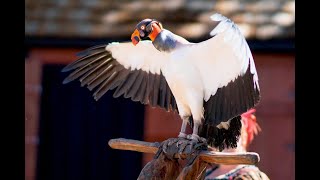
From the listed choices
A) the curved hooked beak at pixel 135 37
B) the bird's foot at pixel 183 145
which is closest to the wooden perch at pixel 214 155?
the bird's foot at pixel 183 145

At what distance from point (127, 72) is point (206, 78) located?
1.27ft

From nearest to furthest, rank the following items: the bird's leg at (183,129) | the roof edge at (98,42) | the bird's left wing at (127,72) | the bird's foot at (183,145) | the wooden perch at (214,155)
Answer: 1. the wooden perch at (214,155)
2. the bird's foot at (183,145)
3. the bird's leg at (183,129)
4. the bird's left wing at (127,72)
5. the roof edge at (98,42)

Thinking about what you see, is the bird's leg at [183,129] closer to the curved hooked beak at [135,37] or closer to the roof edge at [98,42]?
the curved hooked beak at [135,37]

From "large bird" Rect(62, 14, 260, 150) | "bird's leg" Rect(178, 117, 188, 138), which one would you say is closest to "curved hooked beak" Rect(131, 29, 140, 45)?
"large bird" Rect(62, 14, 260, 150)

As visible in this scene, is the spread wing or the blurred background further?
the blurred background

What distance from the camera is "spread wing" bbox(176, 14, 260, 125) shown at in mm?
3564

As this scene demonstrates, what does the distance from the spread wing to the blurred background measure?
11.8 ft

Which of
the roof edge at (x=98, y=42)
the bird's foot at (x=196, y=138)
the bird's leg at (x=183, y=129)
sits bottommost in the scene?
the bird's foot at (x=196, y=138)

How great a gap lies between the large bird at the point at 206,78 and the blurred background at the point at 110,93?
11.4ft

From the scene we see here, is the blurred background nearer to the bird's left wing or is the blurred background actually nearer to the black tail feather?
the bird's left wing

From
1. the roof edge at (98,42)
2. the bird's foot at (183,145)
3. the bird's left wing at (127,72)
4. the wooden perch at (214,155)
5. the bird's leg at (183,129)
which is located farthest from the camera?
the roof edge at (98,42)

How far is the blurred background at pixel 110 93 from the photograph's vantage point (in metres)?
7.36

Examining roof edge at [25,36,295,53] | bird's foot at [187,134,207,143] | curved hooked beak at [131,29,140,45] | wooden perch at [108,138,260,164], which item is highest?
roof edge at [25,36,295,53]
